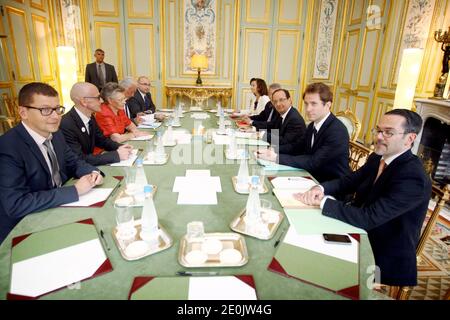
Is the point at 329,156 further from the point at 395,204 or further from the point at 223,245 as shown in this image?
the point at 223,245

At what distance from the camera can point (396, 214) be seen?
1223 mm

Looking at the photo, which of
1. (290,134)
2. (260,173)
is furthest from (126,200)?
(290,134)

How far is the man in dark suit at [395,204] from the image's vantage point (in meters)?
1.22

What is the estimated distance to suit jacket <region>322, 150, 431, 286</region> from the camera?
3.98ft

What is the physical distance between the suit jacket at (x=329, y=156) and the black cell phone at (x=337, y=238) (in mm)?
868

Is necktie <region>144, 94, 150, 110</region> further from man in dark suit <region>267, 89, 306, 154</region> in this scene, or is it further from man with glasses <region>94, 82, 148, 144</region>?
man in dark suit <region>267, 89, 306, 154</region>

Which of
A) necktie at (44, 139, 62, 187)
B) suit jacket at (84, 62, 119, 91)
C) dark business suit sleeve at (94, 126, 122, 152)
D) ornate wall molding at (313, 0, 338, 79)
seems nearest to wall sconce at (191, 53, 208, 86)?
suit jacket at (84, 62, 119, 91)

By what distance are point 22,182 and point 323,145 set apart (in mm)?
1815

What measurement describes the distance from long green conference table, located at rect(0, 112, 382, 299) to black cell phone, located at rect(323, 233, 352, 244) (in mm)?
56

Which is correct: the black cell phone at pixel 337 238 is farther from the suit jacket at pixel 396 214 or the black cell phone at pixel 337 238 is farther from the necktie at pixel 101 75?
the necktie at pixel 101 75

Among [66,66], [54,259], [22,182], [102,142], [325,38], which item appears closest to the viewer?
[54,259]

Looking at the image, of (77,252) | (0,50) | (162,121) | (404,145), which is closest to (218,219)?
(77,252)

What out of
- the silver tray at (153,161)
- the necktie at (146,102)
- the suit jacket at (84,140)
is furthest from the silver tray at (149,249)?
the necktie at (146,102)
